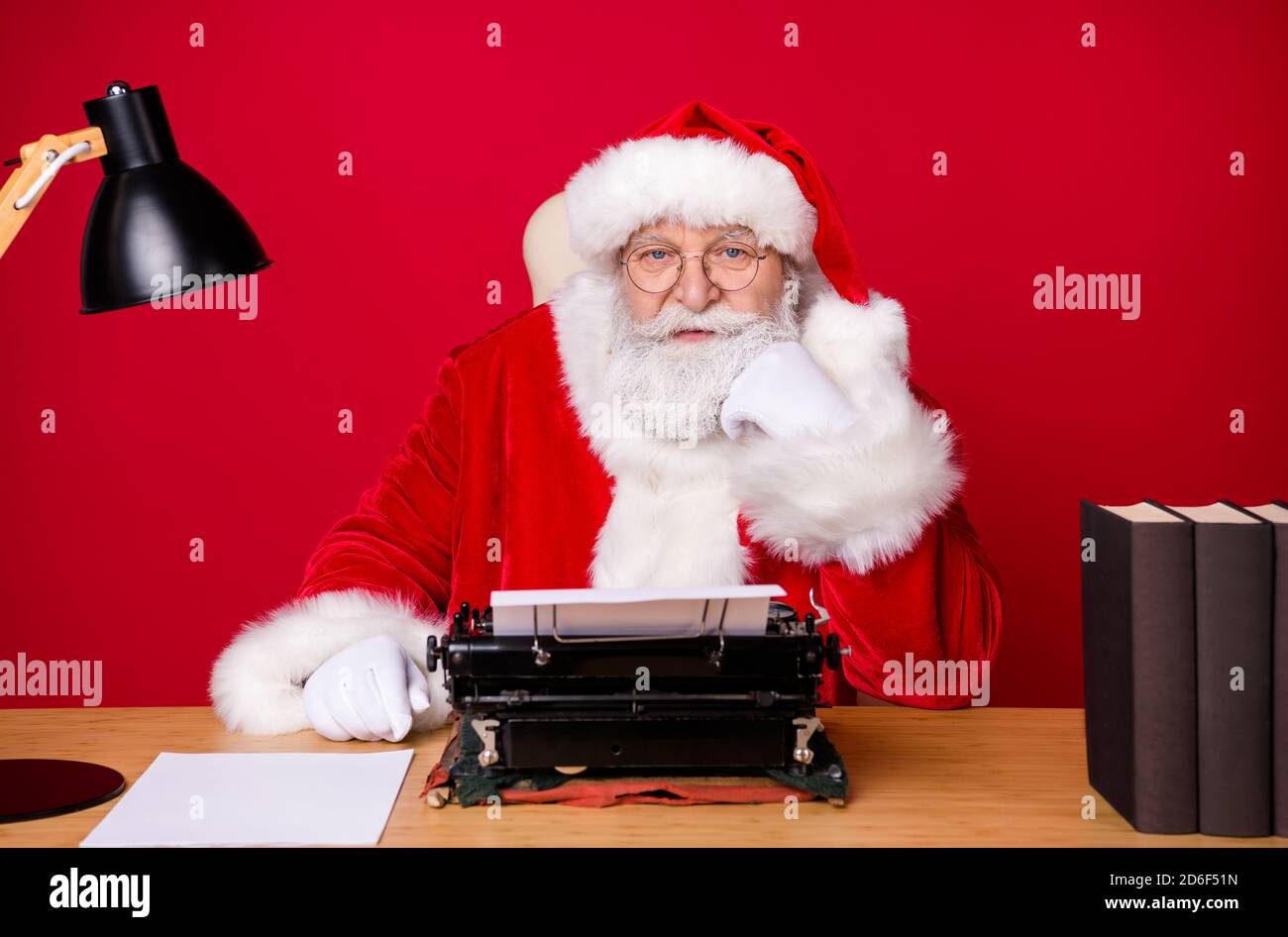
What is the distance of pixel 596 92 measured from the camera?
10.4ft

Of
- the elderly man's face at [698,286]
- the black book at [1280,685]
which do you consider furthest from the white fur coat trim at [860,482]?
the black book at [1280,685]

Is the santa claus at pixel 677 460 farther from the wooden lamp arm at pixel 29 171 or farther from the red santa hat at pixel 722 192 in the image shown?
the wooden lamp arm at pixel 29 171

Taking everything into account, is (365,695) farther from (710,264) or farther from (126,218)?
(710,264)

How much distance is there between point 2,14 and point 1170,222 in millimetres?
3009

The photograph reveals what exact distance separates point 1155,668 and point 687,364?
1062mm

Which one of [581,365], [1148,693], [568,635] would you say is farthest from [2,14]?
[1148,693]

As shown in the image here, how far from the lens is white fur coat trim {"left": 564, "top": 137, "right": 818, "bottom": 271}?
2.08 metres

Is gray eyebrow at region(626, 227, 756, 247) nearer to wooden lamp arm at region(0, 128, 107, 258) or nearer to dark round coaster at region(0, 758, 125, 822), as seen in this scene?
wooden lamp arm at region(0, 128, 107, 258)

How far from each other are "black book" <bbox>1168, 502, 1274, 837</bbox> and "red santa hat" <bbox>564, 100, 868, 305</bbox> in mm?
991

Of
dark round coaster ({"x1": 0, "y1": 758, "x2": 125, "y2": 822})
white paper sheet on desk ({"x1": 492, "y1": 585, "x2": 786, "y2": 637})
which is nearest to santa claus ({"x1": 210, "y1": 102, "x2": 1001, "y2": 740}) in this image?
dark round coaster ({"x1": 0, "y1": 758, "x2": 125, "y2": 822})

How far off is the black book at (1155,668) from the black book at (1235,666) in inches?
0.5

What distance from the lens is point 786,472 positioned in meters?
1.68

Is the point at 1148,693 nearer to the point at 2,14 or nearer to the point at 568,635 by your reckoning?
the point at 568,635

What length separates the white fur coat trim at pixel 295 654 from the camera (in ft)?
5.10
